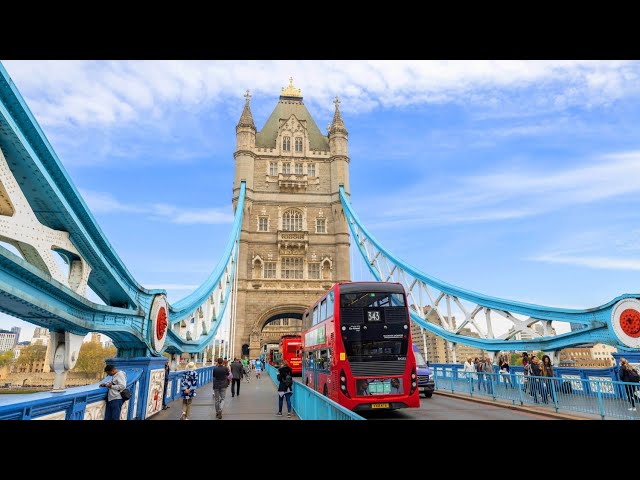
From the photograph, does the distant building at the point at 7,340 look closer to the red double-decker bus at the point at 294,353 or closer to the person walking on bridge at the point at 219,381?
the red double-decker bus at the point at 294,353

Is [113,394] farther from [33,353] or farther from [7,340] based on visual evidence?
[7,340]

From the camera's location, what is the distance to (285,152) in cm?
3906

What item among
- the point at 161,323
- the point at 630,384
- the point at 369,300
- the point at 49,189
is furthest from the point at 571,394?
the point at 49,189

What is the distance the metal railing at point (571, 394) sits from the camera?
789 centimetres

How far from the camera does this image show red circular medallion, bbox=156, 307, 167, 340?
9.66 m

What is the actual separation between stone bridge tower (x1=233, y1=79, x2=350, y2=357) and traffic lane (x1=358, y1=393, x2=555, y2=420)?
2167cm

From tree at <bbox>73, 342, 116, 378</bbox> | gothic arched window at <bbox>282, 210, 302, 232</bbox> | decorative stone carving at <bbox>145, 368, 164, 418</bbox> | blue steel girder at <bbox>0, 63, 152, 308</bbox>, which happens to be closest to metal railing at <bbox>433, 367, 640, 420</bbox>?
decorative stone carving at <bbox>145, 368, 164, 418</bbox>

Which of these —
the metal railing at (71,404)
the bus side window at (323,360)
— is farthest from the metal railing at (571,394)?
the metal railing at (71,404)

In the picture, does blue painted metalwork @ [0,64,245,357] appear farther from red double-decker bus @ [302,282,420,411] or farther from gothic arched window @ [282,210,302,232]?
gothic arched window @ [282,210,302,232]

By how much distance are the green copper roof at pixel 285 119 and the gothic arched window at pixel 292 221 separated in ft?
24.2

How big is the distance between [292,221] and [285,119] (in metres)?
11.4
